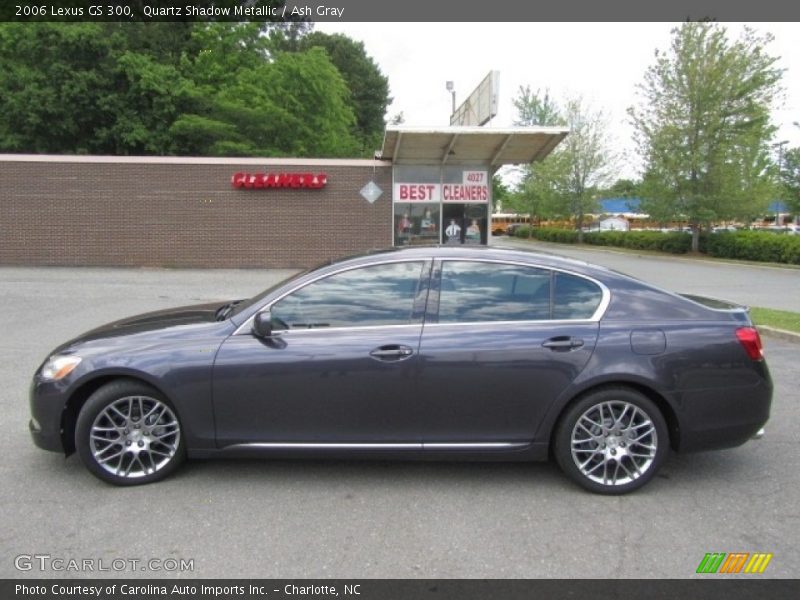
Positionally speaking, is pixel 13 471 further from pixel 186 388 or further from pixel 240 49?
pixel 240 49

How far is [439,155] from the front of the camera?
15.9m

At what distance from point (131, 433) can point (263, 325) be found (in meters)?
1.11

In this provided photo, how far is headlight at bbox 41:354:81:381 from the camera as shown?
3562 millimetres

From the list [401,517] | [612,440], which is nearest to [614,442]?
[612,440]

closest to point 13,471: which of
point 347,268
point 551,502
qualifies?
point 347,268

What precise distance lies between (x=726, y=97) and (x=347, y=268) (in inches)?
991

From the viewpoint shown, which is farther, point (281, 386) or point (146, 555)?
point (281, 386)

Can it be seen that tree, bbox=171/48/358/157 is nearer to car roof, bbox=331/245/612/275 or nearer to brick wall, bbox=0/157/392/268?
brick wall, bbox=0/157/392/268

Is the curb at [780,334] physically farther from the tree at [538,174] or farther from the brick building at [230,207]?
the tree at [538,174]

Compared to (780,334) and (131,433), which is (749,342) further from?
(780,334)

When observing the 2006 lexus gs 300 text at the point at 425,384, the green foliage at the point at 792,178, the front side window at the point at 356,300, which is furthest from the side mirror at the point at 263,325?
the green foliage at the point at 792,178

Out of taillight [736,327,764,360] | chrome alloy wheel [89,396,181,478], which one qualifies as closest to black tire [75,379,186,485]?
chrome alloy wheel [89,396,181,478]

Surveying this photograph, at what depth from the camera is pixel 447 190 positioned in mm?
16719

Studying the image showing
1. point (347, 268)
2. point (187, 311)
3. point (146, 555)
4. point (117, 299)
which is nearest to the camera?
point (146, 555)
